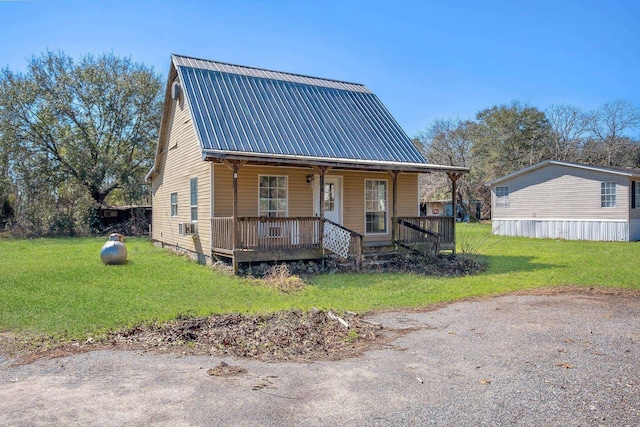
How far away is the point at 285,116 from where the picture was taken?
47.7ft

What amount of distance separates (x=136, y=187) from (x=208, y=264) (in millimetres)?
17515

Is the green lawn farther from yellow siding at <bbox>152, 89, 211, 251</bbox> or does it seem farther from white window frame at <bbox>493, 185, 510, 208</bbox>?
white window frame at <bbox>493, 185, 510, 208</bbox>

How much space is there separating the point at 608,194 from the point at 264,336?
835 inches

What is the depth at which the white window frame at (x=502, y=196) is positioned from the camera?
84.3 feet

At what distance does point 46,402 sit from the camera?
156 inches

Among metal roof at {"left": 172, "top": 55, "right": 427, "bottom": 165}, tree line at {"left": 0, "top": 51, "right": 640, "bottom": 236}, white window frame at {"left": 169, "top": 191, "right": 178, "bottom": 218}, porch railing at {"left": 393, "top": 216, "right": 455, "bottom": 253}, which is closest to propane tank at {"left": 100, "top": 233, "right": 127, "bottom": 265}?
white window frame at {"left": 169, "top": 191, "right": 178, "bottom": 218}

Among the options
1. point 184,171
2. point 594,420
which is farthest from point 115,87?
point 594,420

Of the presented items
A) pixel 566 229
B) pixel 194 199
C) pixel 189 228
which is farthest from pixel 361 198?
pixel 566 229

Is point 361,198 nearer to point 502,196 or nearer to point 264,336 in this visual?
point 264,336

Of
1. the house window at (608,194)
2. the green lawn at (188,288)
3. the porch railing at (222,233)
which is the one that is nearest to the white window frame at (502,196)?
the house window at (608,194)

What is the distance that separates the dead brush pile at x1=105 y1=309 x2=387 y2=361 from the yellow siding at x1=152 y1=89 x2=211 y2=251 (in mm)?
6403

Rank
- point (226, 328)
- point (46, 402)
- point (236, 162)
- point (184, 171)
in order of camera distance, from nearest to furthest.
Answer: point (46, 402) < point (226, 328) < point (236, 162) < point (184, 171)

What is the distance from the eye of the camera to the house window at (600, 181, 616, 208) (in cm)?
2100

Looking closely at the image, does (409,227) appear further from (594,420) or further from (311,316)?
(594,420)
